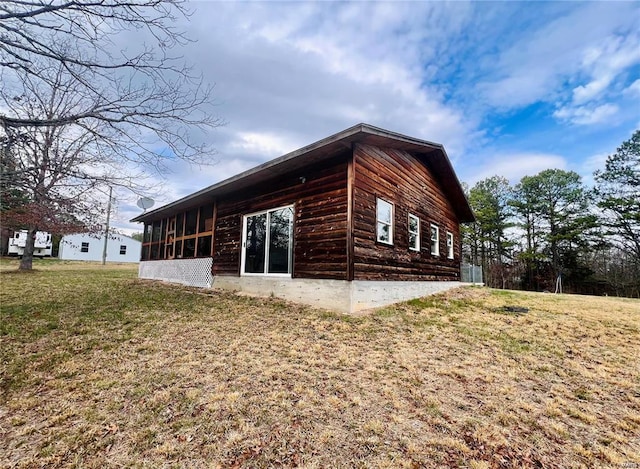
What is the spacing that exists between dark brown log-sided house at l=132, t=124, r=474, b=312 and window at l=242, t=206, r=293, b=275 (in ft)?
0.10

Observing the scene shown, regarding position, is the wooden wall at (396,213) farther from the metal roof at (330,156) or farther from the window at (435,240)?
the metal roof at (330,156)

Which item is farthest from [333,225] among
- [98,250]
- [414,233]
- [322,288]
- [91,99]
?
[98,250]

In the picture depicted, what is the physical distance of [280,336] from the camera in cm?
486

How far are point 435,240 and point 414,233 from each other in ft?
7.23

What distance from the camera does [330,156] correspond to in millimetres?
7191

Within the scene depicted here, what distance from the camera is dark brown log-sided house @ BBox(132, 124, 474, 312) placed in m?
6.75

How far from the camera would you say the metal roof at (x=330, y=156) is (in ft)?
21.2

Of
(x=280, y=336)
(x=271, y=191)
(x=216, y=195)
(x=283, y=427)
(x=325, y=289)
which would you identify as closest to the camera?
(x=283, y=427)

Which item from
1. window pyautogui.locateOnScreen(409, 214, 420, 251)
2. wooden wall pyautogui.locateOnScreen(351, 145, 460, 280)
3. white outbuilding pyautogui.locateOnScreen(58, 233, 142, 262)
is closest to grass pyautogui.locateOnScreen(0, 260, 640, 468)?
wooden wall pyautogui.locateOnScreen(351, 145, 460, 280)

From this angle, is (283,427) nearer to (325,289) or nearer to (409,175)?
(325,289)

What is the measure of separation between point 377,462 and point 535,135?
67.8 feet

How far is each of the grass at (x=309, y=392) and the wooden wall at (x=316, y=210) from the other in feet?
5.04

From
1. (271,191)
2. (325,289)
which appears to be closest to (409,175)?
(271,191)

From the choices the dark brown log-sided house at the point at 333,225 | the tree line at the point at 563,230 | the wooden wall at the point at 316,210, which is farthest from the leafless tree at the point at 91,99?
the tree line at the point at 563,230
